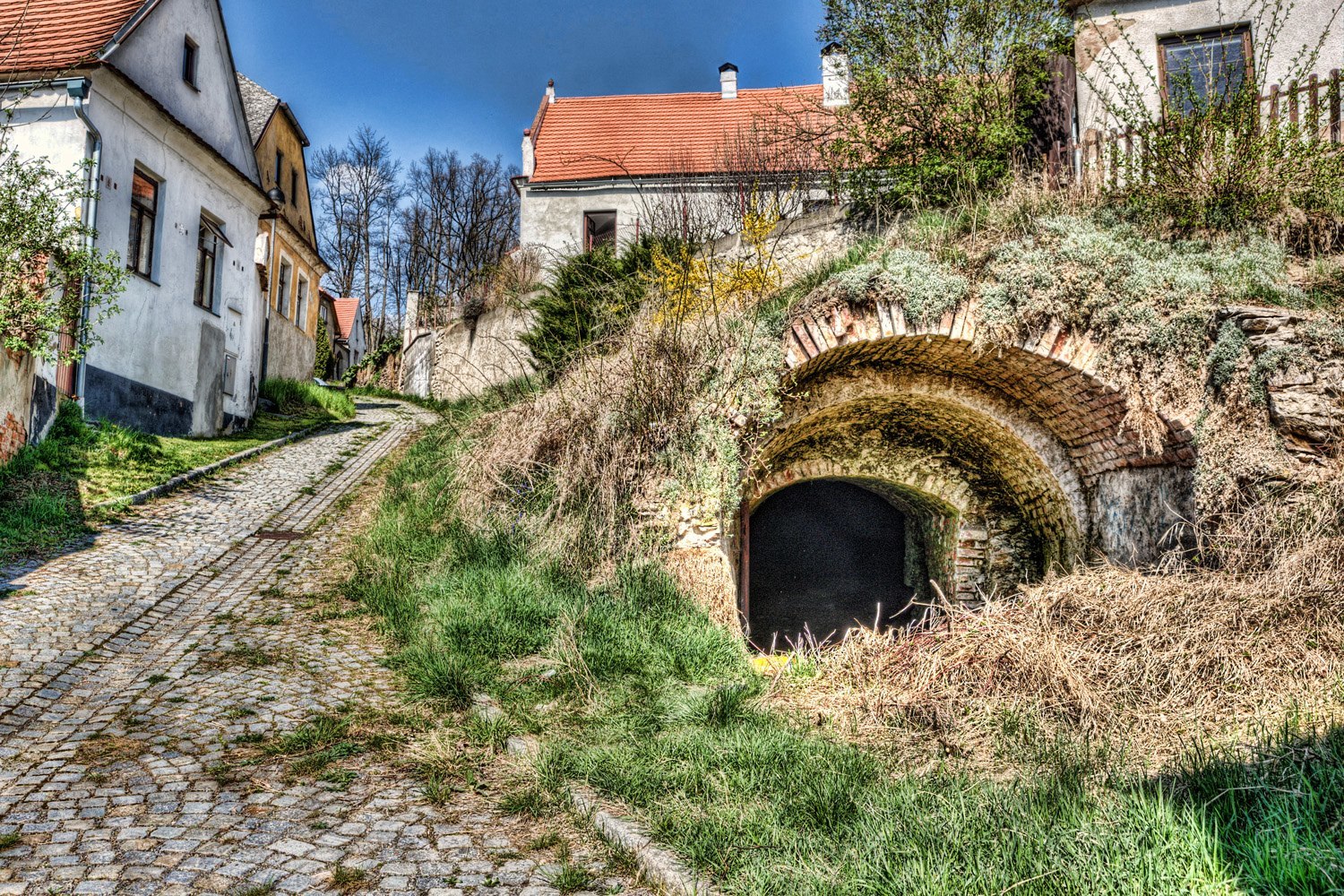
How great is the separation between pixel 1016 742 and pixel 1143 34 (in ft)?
42.6

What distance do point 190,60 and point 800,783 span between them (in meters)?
16.6

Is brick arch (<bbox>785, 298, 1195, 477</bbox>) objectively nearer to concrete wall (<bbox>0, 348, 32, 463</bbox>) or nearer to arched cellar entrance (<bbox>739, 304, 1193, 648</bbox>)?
arched cellar entrance (<bbox>739, 304, 1193, 648</bbox>)

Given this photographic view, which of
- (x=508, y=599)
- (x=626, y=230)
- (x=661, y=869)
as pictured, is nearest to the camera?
(x=661, y=869)

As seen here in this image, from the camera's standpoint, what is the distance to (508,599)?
6148mm

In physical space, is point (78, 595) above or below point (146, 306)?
below

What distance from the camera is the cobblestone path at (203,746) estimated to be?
3195 mm

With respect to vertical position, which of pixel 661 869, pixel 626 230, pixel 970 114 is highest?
pixel 626 230

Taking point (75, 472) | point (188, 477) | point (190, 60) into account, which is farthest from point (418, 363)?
point (75, 472)

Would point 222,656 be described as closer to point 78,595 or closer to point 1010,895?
point 78,595

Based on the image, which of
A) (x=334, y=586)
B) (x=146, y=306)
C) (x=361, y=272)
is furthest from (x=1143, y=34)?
(x=361, y=272)

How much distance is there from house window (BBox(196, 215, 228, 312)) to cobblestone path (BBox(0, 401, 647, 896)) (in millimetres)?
8440

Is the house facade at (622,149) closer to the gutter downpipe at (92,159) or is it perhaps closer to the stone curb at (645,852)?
the gutter downpipe at (92,159)

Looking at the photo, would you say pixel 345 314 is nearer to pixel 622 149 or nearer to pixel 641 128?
pixel 641 128

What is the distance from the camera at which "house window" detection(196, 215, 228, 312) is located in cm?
1544
